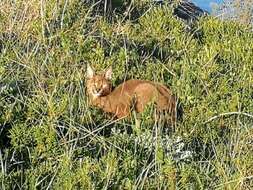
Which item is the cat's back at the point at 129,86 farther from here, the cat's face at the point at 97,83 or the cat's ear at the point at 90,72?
the cat's ear at the point at 90,72

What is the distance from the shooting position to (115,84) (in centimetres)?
674

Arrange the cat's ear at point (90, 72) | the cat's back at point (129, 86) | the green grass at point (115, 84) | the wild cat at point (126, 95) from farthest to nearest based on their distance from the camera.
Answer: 1. the cat's ear at point (90, 72)
2. the cat's back at point (129, 86)
3. the wild cat at point (126, 95)
4. the green grass at point (115, 84)

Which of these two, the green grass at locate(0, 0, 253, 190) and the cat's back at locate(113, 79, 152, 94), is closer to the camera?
the green grass at locate(0, 0, 253, 190)

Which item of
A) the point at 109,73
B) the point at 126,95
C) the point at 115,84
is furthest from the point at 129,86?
the point at 115,84

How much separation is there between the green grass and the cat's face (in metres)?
0.16

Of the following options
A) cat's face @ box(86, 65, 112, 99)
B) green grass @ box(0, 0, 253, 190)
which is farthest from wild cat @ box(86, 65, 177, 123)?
green grass @ box(0, 0, 253, 190)

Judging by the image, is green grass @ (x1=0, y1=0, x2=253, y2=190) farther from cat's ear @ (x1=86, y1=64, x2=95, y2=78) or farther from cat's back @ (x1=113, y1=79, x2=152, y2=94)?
cat's back @ (x1=113, y1=79, x2=152, y2=94)

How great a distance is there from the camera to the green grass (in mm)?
4402

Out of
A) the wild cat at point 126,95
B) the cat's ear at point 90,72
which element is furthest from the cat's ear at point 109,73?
the cat's ear at point 90,72

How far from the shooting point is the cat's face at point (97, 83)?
254 inches

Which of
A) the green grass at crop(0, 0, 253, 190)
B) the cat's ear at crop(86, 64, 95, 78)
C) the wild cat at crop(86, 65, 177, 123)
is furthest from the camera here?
the cat's ear at crop(86, 64, 95, 78)

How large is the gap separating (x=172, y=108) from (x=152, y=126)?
61cm

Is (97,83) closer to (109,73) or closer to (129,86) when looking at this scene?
(109,73)

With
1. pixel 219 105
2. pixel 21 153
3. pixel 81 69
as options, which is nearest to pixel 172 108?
pixel 219 105
